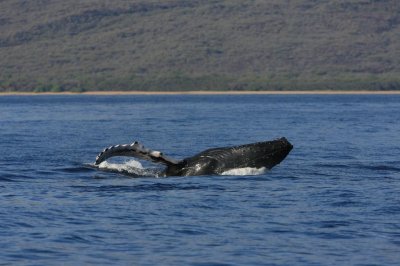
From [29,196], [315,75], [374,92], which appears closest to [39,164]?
[29,196]

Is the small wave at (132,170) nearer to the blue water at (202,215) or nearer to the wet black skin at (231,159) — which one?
the blue water at (202,215)

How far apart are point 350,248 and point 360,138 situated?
26.4 meters

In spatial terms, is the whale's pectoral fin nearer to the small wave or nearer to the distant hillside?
the small wave

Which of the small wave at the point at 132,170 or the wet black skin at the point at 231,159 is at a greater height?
the wet black skin at the point at 231,159

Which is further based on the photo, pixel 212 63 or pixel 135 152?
pixel 212 63

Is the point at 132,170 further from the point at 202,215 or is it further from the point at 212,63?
the point at 212,63

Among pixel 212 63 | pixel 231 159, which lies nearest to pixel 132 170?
pixel 231 159

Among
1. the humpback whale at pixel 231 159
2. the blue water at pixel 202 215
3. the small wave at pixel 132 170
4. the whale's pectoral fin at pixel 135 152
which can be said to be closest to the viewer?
the blue water at pixel 202 215

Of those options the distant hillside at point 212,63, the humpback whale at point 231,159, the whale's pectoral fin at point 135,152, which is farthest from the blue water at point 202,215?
the distant hillside at point 212,63

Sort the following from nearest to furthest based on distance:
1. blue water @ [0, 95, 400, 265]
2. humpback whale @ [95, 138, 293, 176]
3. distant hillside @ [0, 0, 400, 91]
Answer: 1. blue water @ [0, 95, 400, 265]
2. humpback whale @ [95, 138, 293, 176]
3. distant hillside @ [0, 0, 400, 91]

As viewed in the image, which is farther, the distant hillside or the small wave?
the distant hillside

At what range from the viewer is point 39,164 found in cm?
2839

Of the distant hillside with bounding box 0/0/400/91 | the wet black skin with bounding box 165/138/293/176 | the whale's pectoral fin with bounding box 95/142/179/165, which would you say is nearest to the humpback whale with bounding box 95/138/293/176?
the wet black skin with bounding box 165/138/293/176

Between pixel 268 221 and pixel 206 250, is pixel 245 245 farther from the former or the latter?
pixel 268 221
